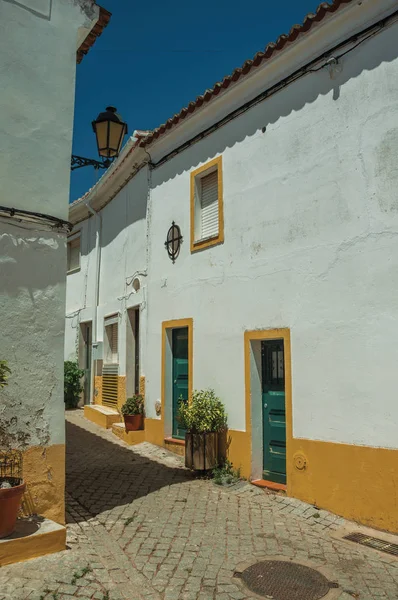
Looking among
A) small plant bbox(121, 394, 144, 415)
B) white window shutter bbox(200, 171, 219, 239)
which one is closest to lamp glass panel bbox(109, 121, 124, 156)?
white window shutter bbox(200, 171, 219, 239)

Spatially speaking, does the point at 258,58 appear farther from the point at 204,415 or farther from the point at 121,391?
the point at 121,391

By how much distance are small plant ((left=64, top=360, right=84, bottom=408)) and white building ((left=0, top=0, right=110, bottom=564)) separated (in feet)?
30.3

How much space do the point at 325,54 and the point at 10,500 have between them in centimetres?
625

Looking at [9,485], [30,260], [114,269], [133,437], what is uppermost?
[114,269]

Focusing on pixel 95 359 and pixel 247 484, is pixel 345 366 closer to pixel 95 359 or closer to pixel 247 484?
pixel 247 484

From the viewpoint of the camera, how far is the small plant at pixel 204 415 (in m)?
7.49

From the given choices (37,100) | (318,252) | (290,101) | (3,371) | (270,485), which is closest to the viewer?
(3,371)

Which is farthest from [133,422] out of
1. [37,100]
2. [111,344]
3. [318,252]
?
[37,100]

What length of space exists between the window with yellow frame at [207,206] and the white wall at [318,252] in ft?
0.54

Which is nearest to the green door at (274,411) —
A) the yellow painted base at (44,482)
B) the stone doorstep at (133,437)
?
the yellow painted base at (44,482)

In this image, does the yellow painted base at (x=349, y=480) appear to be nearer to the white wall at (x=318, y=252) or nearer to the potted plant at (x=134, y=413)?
the white wall at (x=318, y=252)

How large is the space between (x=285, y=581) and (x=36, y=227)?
161 inches

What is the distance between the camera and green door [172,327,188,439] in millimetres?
8984

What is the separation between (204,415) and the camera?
297 inches
